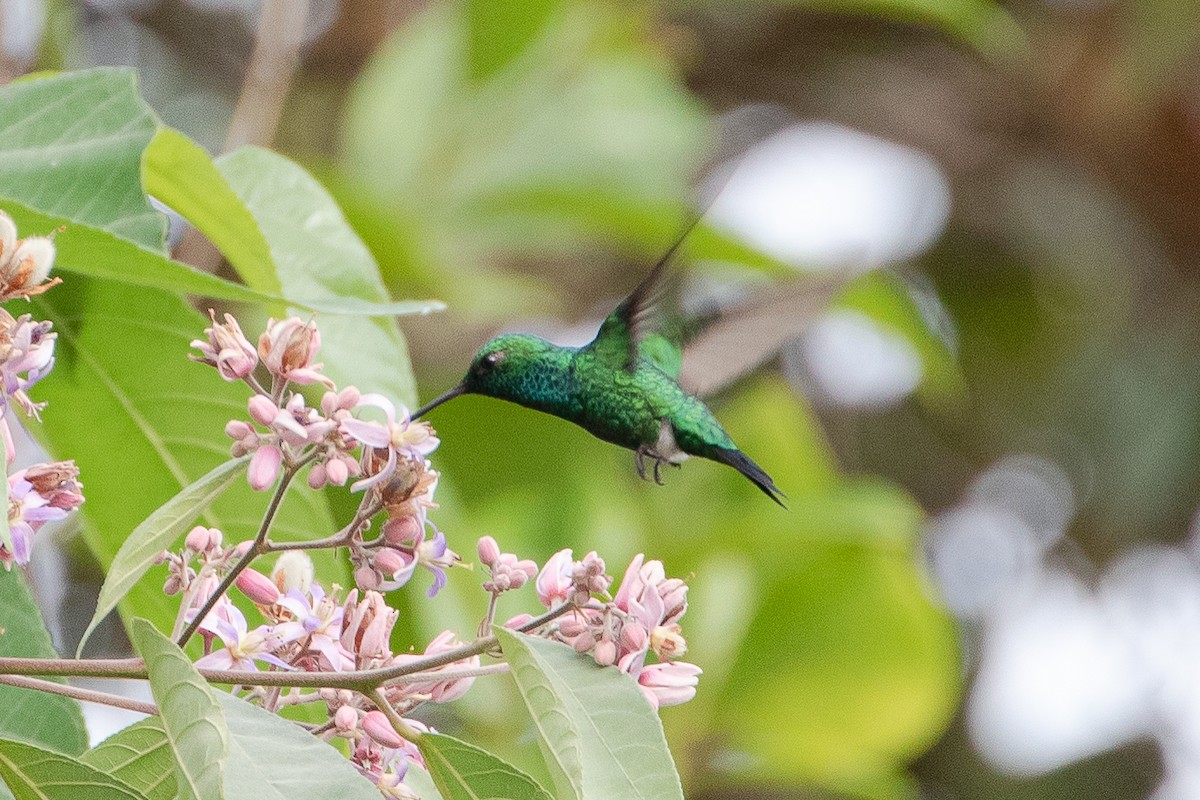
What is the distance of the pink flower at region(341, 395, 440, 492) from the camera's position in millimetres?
1188

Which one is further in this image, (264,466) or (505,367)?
(505,367)

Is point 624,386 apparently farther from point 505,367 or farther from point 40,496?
point 40,496

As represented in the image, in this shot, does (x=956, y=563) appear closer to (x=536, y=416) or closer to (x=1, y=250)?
(x=536, y=416)

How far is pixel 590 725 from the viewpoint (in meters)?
1.10

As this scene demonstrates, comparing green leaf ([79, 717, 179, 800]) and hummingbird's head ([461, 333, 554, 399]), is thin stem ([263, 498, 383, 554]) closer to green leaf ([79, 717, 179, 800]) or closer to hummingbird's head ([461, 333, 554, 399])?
green leaf ([79, 717, 179, 800])

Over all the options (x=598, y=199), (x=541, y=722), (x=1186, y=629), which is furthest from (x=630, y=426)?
(x=1186, y=629)

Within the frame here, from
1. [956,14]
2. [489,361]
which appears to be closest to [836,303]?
[956,14]

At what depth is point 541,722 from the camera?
3.64 feet

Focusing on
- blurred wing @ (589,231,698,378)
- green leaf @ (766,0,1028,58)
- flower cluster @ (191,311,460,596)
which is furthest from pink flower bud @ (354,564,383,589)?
green leaf @ (766,0,1028,58)

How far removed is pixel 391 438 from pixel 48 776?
351 millimetres

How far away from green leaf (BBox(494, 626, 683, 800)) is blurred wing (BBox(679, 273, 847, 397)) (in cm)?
121

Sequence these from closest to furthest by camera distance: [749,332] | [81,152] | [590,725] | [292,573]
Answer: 1. [590,725]
2. [292,573]
3. [81,152]
4. [749,332]

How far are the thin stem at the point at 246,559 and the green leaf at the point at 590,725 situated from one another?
8.4 inches

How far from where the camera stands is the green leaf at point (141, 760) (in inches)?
45.4
